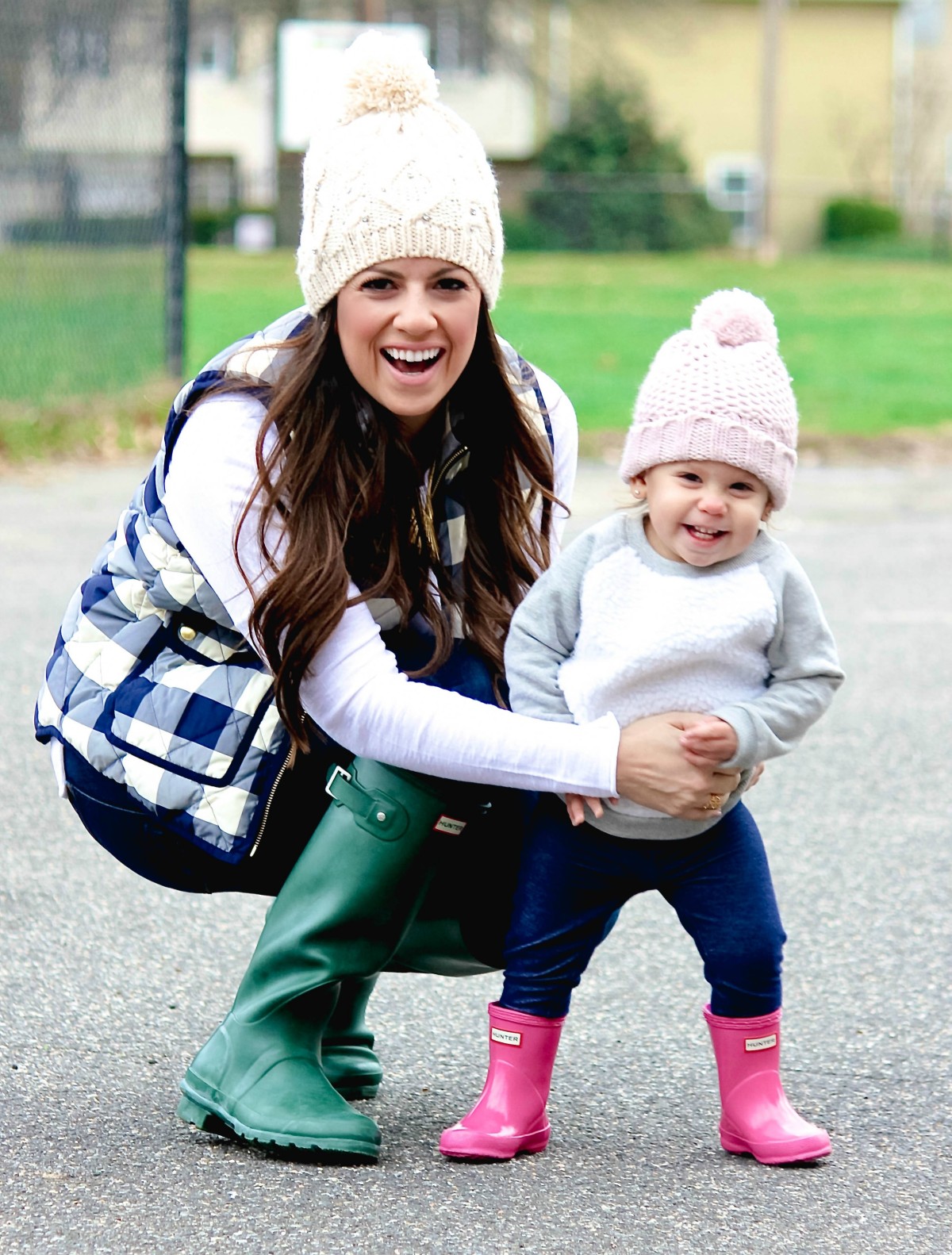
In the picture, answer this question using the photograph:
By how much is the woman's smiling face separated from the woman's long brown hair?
0.05 meters

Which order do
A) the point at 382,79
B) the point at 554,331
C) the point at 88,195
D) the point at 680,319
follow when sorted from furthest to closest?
1. the point at 680,319
2. the point at 554,331
3. the point at 88,195
4. the point at 382,79

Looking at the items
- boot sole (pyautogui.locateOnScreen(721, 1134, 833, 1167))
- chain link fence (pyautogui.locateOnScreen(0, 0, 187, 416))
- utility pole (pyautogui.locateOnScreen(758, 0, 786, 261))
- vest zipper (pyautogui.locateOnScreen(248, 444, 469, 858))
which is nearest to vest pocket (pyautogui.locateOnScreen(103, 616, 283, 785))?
vest zipper (pyautogui.locateOnScreen(248, 444, 469, 858))

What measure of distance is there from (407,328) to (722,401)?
16.8 inches

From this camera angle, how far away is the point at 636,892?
2.34 m

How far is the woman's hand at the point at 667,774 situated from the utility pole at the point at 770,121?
93.9 feet

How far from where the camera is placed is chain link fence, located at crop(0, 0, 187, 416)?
831 centimetres

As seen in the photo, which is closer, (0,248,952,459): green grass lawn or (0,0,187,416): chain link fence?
(0,0,187,416): chain link fence

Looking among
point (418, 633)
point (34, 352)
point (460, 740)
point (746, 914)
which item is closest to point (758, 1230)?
point (746, 914)

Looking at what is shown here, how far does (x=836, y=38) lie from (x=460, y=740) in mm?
36014

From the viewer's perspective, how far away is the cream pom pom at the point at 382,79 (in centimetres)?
246

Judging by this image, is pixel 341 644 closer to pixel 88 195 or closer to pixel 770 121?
pixel 88 195

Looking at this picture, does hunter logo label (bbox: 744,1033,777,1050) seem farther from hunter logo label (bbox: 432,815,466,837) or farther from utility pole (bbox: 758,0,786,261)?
utility pole (bbox: 758,0,786,261)

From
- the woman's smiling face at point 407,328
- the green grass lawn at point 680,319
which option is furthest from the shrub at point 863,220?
the woman's smiling face at point 407,328

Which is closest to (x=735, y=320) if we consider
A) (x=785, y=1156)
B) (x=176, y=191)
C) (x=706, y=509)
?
(x=706, y=509)
